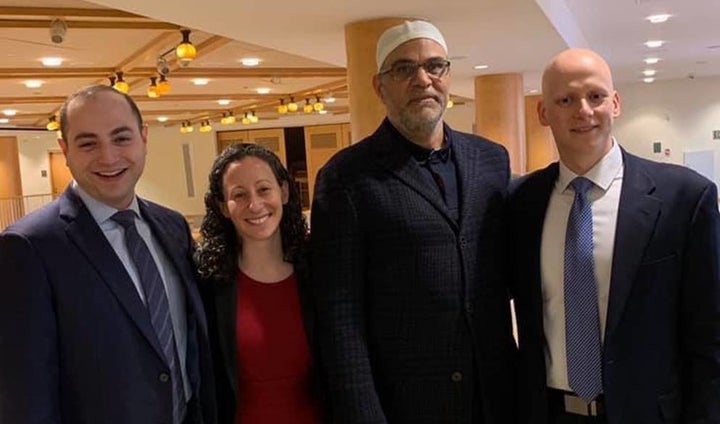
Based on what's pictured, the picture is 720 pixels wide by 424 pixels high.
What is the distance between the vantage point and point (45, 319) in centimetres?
151

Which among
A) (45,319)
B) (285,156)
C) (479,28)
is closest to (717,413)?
(45,319)

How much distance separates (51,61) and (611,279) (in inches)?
262

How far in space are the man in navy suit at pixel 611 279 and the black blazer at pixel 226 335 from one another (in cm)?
61

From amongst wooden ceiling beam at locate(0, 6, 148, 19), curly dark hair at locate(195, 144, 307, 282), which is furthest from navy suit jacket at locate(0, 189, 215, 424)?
wooden ceiling beam at locate(0, 6, 148, 19)

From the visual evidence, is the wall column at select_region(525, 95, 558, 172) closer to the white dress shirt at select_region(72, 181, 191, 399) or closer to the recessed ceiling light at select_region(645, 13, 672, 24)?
the recessed ceiling light at select_region(645, 13, 672, 24)

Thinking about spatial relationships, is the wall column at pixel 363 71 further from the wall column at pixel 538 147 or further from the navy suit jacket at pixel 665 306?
the wall column at pixel 538 147

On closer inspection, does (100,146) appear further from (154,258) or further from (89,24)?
(89,24)

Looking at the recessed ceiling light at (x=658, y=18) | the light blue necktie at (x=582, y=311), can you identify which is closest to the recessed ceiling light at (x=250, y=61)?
the recessed ceiling light at (x=658, y=18)

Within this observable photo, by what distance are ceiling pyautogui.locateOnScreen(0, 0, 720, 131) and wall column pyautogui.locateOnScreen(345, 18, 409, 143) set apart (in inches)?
4.3

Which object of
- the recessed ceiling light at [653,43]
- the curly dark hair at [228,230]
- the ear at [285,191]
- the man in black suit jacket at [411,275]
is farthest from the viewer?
the recessed ceiling light at [653,43]

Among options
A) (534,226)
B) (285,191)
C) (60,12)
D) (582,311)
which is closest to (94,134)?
(285,191)

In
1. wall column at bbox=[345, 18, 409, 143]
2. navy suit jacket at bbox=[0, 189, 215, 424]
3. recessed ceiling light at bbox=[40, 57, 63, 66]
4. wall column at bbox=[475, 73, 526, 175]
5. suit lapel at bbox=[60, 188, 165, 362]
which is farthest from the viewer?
wall column at bbox=[475, 73, 526, 175]

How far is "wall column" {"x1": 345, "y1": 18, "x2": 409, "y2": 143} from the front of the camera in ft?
15.0

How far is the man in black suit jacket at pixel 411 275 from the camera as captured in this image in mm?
1811
